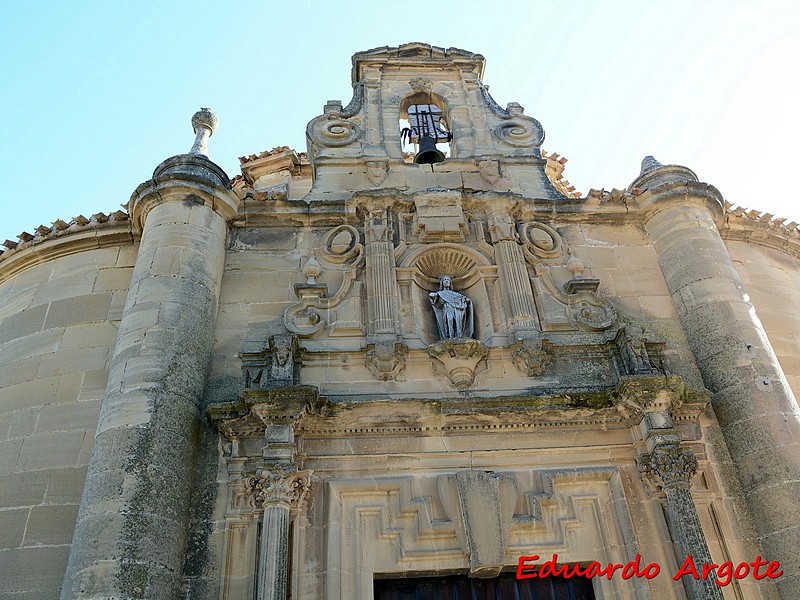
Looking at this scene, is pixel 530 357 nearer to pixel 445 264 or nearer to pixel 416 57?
pixel 445 264

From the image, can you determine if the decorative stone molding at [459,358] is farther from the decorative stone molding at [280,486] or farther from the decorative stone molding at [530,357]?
the decorative stone molding at [280,486]

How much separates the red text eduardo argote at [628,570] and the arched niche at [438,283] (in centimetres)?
254

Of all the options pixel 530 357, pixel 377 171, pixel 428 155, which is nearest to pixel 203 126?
pixel 377 171

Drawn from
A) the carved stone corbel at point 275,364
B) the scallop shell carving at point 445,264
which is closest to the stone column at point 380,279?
→ the scallop shell carving at point 445,264

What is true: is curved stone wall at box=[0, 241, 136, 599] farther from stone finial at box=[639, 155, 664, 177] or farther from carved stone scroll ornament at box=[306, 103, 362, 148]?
stone finial at box=[639, 155, 664, 177]

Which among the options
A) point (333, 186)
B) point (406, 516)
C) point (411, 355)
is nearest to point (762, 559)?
point (406, 516)

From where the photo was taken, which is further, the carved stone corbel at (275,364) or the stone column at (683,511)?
the carved stone corbel at (275,364)

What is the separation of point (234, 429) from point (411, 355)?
2.03m

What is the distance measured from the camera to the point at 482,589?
636 cm

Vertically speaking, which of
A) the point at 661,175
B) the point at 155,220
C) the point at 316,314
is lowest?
the point at 316,314

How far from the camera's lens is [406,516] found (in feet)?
21.6

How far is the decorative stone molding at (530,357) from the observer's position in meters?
7.50

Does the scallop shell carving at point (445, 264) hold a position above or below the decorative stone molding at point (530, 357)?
above

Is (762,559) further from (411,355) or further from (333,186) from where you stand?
(333,186)
